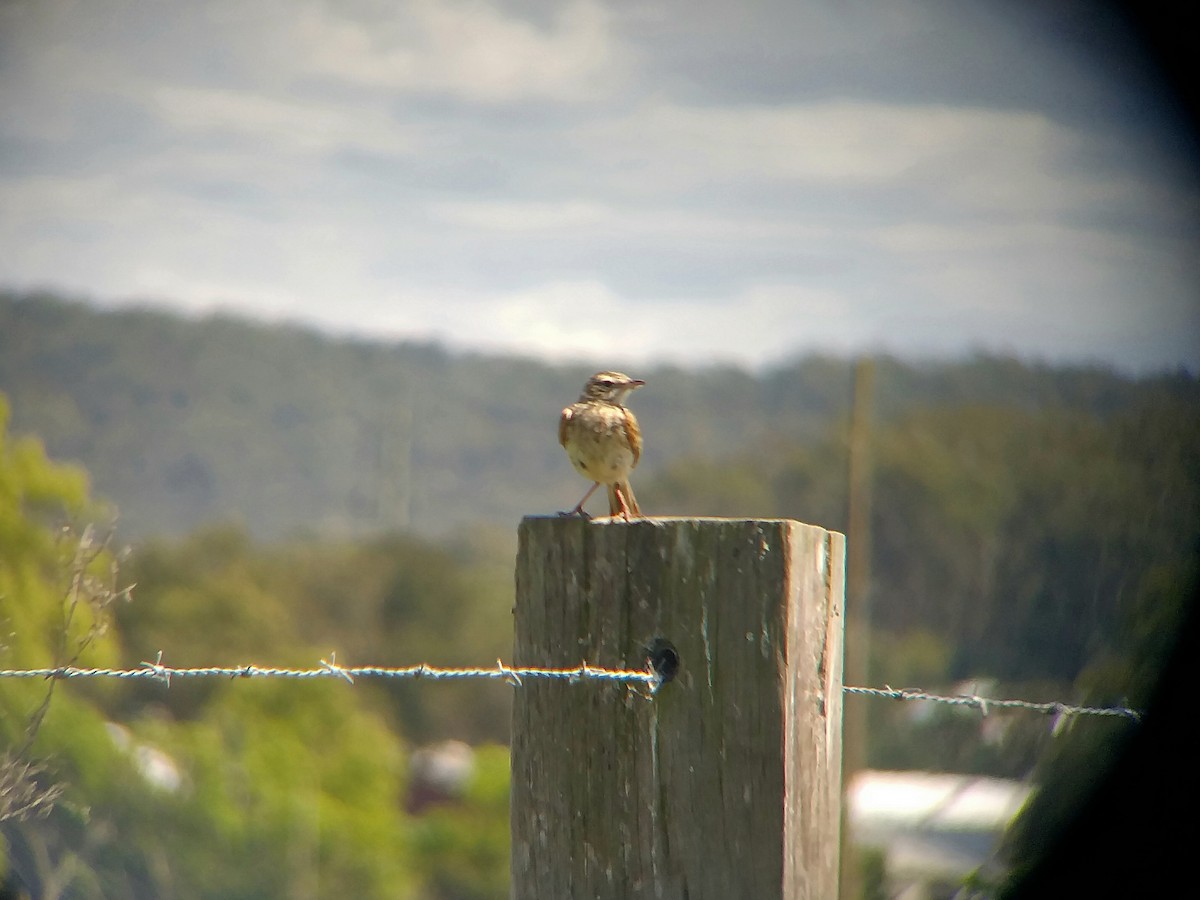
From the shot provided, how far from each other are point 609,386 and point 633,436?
60cm

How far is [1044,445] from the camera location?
3350 centimetres

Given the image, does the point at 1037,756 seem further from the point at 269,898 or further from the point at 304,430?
the point at 304,430

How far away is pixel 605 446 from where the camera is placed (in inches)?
216

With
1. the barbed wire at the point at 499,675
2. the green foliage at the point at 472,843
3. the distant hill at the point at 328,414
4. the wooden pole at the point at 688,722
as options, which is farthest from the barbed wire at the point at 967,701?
the distant hill at the point at 328,414

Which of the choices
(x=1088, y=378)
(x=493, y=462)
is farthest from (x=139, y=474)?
(x=1088, y=378)

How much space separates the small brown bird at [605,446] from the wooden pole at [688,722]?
233 centimetres

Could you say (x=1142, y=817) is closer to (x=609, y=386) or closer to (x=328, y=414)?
(x=609, y=386)

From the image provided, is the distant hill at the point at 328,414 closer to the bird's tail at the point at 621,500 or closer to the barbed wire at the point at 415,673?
the bird's tail at the point at 621,500

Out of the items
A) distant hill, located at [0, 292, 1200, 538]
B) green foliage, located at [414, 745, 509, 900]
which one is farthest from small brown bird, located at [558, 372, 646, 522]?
distant hill, located at [0, 292, 1200, 538]

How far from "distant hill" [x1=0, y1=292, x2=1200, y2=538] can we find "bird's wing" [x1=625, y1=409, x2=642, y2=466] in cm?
3998

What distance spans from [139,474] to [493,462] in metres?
18.0

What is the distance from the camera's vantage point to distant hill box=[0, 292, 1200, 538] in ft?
186

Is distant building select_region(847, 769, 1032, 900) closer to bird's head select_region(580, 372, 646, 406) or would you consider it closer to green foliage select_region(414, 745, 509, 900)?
bird's head select_region(580, 372, 646, 406)

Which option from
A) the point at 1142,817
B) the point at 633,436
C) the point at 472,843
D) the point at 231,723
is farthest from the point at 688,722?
the point at 472,843
